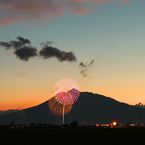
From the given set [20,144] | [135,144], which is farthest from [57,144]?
[135,144]

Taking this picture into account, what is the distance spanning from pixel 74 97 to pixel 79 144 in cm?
9593

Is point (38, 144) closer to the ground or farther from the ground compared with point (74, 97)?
closer to the ground

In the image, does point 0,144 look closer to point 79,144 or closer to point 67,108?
point 79,144

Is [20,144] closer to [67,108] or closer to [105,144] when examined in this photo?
[105,144]

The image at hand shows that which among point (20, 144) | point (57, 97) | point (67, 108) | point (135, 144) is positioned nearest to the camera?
point (135, 144)

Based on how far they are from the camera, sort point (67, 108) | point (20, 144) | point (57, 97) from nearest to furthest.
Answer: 1. point (20, 144)
2. point (67, 108)
3. point (57, 97)

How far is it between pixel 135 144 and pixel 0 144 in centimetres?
3144

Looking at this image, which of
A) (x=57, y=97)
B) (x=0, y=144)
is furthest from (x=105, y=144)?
(x=57, y=97)

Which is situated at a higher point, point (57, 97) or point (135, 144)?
point (57, 97)

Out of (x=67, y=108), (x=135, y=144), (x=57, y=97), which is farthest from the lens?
(x=57, y=97)

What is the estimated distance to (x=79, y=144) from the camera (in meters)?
62.3

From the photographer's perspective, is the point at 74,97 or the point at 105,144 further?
the point at 74,97

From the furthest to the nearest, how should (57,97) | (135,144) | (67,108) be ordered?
1. (57,97)
2. (67,108)
3. (135,144)

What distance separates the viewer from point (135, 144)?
6150 centimetres
